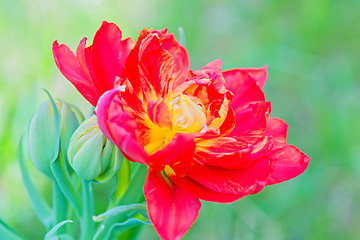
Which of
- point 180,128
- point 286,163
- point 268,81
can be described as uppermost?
point 180,128

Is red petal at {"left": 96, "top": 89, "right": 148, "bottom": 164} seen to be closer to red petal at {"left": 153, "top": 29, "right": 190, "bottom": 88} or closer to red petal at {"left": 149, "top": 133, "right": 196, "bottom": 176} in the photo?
red petal at {"left": 149, "top": 133, "right": 196, "bottom": 176}

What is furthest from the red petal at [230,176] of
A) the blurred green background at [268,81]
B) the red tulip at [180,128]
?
the blurred green background at [268,81]

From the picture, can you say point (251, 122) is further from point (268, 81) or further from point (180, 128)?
point (268, 81)

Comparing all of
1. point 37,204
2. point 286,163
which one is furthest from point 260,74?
point 37,204

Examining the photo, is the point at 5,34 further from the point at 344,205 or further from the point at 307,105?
the point at 344,205

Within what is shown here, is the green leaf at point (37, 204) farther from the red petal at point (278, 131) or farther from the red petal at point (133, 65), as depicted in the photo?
the red petal at point (278, 131)

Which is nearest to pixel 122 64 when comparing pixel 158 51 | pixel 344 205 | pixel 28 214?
pixel 158 51

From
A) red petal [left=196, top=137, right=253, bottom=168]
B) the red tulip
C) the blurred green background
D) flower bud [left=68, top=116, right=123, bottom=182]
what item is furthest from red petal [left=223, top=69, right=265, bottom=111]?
the blurred green background
